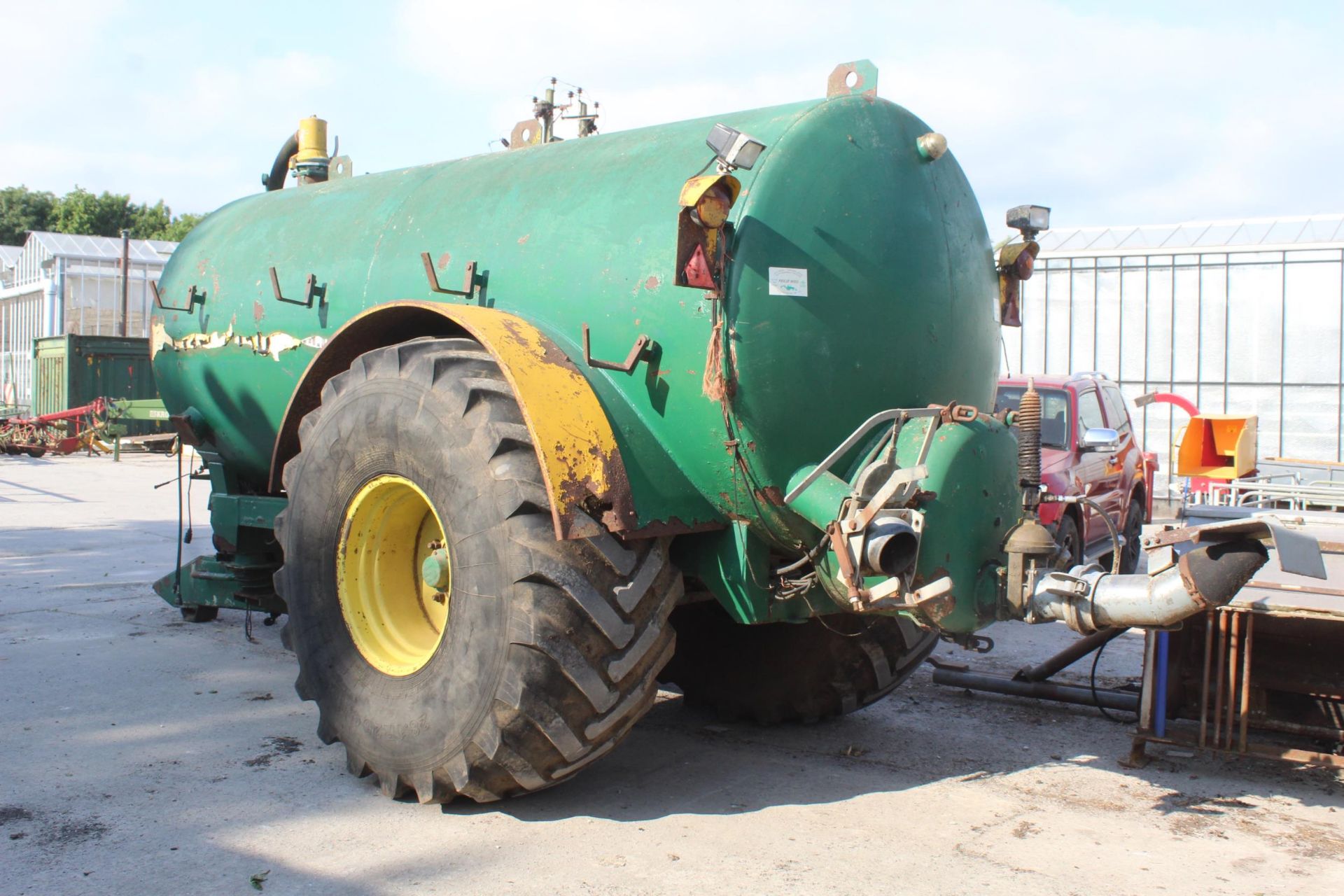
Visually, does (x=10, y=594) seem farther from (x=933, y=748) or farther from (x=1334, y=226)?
(x=1334, y=226)

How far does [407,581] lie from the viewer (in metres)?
4.43

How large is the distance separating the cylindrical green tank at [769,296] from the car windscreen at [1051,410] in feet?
16.6

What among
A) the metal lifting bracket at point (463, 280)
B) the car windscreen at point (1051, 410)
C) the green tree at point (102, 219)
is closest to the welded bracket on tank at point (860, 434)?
the metal lifting bracket at point (463, 280)

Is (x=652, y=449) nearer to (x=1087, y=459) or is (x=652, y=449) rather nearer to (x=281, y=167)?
(x=281, y=167)

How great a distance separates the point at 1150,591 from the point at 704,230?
1.78m

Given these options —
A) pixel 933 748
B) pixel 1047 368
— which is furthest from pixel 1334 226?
pixel 933 748

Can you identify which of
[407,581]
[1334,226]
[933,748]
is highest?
[1334,226]

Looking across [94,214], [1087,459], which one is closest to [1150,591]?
[1087,459]

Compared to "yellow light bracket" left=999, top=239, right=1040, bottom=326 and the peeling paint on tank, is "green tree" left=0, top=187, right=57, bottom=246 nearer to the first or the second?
the peeling paint on tank

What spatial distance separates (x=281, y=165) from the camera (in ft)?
23.8

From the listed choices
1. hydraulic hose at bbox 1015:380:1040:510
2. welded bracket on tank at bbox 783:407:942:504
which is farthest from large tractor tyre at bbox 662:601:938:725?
welded bracket on tank at bbox 783:407:942:504

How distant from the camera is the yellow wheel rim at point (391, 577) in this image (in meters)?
4.20

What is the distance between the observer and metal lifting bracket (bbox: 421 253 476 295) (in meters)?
4.43

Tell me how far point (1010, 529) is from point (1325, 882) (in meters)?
1.39
